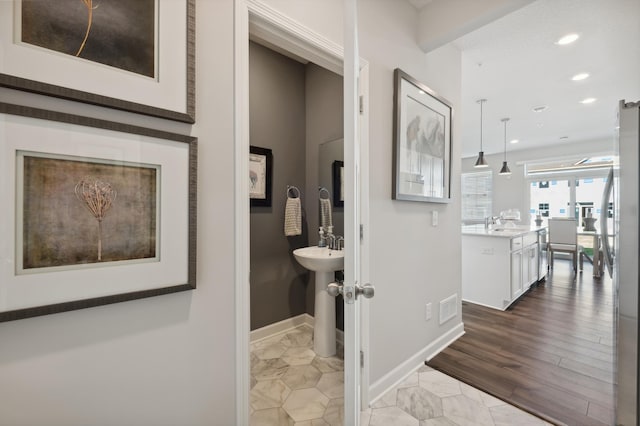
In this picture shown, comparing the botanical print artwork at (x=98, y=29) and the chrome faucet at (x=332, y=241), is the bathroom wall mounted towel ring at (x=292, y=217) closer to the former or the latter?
the chrome faucet at (x=332, y=241)

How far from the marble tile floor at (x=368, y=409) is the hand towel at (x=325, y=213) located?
1.18 m

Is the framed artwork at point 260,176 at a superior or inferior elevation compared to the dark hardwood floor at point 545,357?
superior

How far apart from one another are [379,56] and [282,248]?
1826mm

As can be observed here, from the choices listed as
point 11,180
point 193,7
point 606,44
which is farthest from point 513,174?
point 11,180

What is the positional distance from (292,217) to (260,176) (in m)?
0.48

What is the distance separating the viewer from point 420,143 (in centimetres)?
204

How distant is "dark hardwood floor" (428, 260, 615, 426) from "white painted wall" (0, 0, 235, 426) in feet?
5.91

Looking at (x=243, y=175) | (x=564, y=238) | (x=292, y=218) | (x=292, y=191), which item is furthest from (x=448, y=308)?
(x=564, y=238)

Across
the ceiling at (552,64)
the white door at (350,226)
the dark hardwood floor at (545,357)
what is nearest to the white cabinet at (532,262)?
the dark hardwood floor at (545,357)

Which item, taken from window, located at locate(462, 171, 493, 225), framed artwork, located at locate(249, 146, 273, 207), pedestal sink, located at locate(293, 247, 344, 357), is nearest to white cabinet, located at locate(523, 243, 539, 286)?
pedestal sink, located at locate(293, 247, 344, 357)

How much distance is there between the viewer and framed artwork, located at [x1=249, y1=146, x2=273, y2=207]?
244 cm

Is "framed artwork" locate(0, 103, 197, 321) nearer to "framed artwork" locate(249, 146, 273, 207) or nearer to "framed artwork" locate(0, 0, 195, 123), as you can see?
"framed artwork" locate(0, 0, 195, 123)

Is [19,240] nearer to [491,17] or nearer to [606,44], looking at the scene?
[491,17]

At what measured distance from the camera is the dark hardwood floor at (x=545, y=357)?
1.66 meters
